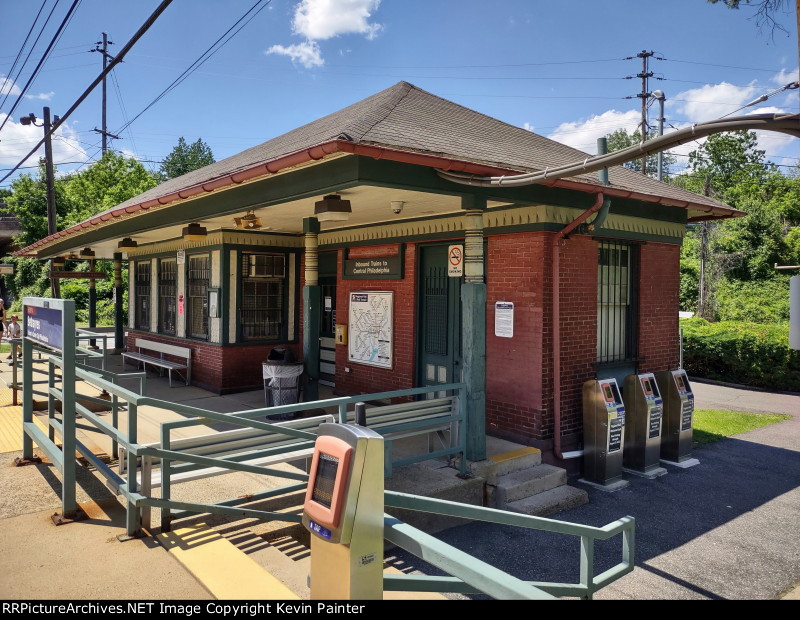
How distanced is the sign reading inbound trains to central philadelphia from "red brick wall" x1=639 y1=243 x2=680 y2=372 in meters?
7.20

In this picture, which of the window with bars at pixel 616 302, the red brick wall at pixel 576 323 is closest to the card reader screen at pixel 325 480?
the red brick wall at pixel 576 323

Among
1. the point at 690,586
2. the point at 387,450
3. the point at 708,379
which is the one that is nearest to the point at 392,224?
the point at 387,450

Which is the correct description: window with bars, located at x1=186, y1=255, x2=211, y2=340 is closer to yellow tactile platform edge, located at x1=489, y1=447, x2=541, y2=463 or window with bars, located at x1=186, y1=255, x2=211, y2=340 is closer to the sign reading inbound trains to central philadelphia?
the sign reading inbound trains to central philadelphia

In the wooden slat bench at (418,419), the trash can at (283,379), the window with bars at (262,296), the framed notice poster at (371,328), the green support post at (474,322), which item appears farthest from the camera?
the window with bars at (262,296)

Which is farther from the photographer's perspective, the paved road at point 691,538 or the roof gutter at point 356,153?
the paved road at point 691,538

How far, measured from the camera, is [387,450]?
5191 millimetres

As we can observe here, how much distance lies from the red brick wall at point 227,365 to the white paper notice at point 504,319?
4522 millimetres

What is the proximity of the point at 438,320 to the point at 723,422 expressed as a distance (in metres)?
5.88

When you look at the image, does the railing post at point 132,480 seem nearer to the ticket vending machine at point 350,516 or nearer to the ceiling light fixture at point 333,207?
the ticket vending machine at point 350,516

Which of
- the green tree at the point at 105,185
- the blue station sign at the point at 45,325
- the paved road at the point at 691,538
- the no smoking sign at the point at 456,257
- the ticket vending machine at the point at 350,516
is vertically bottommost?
the paved road at the point at 691,538

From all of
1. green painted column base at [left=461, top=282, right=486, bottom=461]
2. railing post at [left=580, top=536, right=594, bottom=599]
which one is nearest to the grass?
green painted column base at [left=461, top=282, right=486, bottom=461]

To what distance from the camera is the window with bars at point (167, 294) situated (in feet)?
42.8
